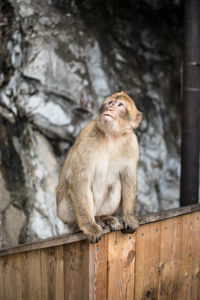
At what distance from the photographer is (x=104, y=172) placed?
2.76 meters

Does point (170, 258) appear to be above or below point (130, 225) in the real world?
below

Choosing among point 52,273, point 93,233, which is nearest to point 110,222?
point 93,233

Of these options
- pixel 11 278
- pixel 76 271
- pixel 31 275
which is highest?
pixel 76 271

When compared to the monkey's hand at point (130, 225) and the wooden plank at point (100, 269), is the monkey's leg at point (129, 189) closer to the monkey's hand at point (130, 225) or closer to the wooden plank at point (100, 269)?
the monkey's hand at point (130, 225)

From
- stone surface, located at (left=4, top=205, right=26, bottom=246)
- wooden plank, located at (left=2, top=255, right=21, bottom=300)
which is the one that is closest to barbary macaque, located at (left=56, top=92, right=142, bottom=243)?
wooden plank, located at (left=2, top=255, right=21, bottom=300)

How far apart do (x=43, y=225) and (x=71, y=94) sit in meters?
1.92

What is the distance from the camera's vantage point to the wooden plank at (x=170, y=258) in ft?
8.73

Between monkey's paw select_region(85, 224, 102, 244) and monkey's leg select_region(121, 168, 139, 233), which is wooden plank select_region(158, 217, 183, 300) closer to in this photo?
monkey's leg select_region(121, 168, 139, 233)

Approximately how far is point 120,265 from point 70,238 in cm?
43

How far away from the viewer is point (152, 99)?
230 inches

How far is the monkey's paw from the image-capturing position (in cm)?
227

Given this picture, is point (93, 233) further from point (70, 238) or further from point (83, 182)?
point (83, 182)

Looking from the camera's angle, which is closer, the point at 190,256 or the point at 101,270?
the point at 101,270

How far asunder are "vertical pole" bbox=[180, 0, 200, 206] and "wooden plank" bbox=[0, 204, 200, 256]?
1185 mm
